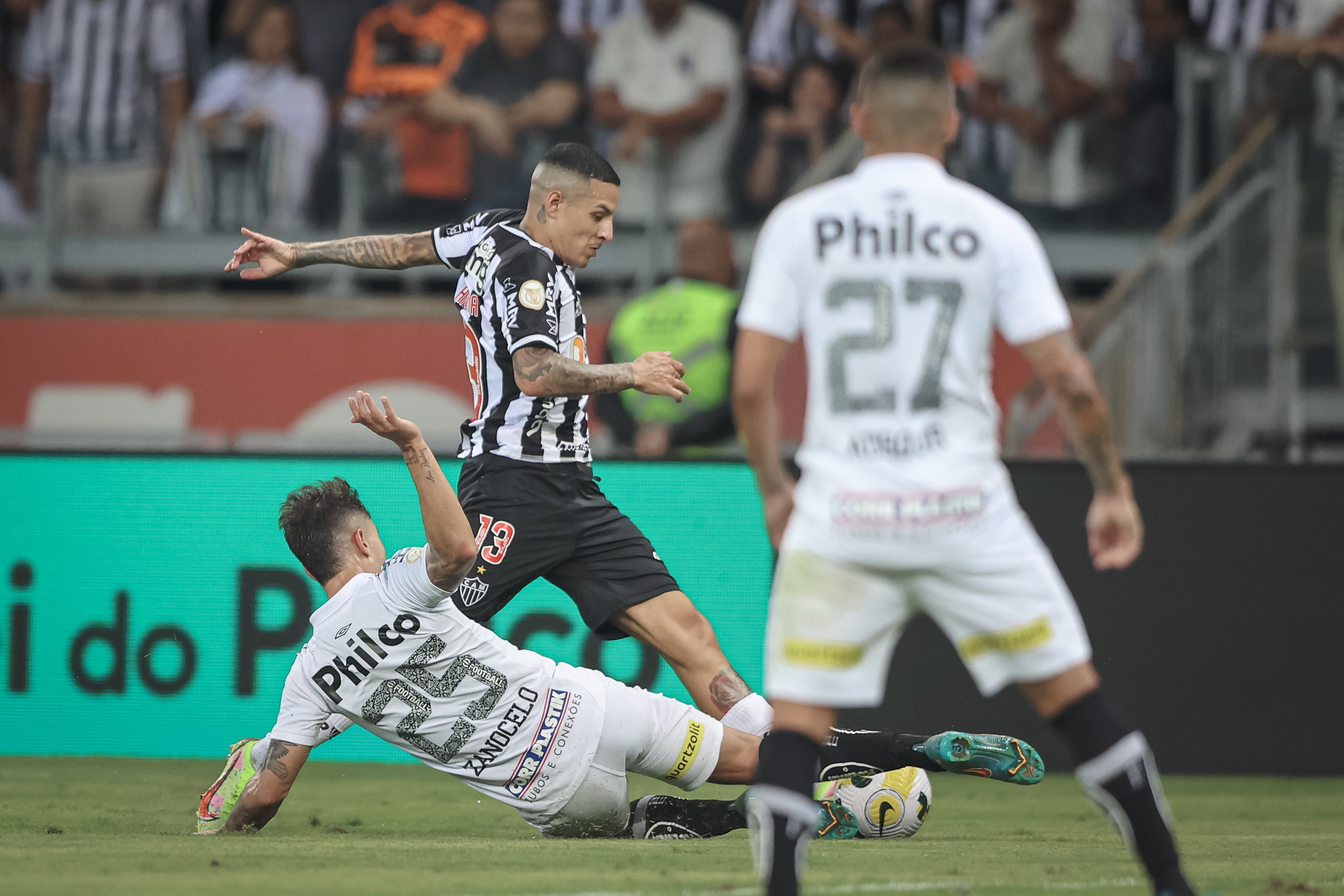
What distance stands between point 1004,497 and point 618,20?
7.91 meters

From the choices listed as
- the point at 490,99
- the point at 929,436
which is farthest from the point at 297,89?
the point at 929,436

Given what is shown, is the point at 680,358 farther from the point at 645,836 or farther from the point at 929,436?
the point at 929,436

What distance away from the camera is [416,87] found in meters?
11.0

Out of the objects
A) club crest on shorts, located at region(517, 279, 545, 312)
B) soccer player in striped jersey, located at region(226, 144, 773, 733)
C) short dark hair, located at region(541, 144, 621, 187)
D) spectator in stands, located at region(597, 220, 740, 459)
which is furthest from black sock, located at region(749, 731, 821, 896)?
spectator in stands, located at region(597, 220, 740, 459)

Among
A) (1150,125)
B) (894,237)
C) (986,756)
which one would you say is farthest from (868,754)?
(1150,125)

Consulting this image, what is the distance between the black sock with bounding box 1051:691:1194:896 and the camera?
3.57 metres

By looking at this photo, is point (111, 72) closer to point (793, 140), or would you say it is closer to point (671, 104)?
point (671, 104)

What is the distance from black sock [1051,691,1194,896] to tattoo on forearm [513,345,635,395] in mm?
2091

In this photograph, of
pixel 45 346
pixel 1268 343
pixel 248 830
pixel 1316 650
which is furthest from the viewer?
pixel 45 346

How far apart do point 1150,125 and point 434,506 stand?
6771mm

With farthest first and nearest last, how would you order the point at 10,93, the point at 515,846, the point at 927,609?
the point at 10,93, the point at 515,846, the point at 927,609

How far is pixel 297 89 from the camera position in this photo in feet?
36.2

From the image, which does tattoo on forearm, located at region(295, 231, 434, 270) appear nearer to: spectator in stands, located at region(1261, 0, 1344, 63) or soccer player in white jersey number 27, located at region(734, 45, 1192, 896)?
soccer player in white jersey number 27, located at region(734, 45, 1192, 896)

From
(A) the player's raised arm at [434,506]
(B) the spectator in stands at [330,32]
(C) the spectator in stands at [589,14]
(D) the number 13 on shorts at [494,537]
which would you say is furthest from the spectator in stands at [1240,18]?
(A) the player's raised arm at [434,506]
